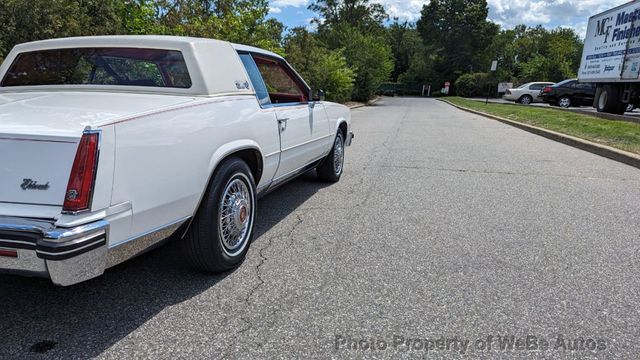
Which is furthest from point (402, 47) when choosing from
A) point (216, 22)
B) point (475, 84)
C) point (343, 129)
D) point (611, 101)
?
point (343, 129)

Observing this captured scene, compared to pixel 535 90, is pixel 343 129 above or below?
below

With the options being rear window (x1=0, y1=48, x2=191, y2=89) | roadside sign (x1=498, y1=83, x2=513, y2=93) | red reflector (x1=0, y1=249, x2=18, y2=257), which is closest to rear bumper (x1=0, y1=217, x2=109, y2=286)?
red reflector (x1=0, y1=249, x2=18, y2=257)

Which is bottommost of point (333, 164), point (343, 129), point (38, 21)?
point (333, 164)

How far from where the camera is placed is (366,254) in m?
3.65

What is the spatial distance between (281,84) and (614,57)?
1570 cm

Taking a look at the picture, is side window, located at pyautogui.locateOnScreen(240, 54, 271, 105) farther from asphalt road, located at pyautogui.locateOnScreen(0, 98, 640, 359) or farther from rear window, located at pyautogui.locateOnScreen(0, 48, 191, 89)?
asphalt road, located at pyautogui.locateOnScreen(0, 98, 640, 359)

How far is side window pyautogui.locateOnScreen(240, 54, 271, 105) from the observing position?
3891 millimetres

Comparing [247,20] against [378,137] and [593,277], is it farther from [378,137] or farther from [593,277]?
[593,277]

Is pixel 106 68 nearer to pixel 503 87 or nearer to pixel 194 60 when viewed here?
pixel 194 60

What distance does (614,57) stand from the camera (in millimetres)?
16391

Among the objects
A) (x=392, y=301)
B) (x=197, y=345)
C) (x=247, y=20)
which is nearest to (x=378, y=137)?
(x=247, y=20)

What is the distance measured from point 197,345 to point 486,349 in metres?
1.51

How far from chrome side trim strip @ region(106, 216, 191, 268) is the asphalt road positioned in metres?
0.40

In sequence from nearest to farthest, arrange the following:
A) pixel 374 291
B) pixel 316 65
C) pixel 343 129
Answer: pixel 374 291 → pixel 343 129 → pixel 316 65
